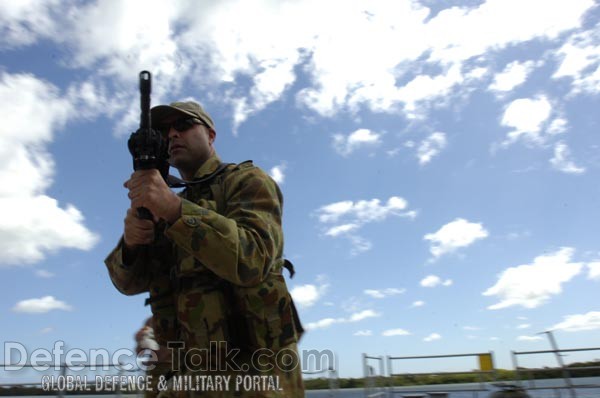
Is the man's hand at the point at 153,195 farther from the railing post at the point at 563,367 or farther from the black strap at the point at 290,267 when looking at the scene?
the railing post at the point at 563,367

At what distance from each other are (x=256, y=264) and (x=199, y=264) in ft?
1.02

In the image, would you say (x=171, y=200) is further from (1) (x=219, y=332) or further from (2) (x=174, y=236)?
(1) (x=219, y=332)

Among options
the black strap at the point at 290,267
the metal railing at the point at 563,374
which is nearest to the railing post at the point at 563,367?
the metal railing at the point at 563,374

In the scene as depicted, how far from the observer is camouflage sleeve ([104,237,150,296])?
220 centimetres

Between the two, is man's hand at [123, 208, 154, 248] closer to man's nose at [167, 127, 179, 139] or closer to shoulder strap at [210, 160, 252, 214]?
shoulder strap at [210, 160, 252, 214]

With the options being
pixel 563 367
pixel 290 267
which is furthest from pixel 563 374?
pixel 290 267

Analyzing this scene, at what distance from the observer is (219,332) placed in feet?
6.40

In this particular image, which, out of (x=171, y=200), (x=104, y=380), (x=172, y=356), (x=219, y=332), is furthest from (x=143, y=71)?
(x=104, y=380)

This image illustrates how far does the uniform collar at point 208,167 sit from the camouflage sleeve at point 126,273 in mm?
450

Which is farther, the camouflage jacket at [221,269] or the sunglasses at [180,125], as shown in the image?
the sunglasses at [180,125]

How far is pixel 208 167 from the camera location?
2328 millimetres

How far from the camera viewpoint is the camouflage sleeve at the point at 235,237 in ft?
5.80

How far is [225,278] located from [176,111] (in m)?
0.96

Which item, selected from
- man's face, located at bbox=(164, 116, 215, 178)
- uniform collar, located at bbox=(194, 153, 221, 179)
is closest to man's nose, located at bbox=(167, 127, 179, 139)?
man's face, located at bbox=(164, 116, 215, 178)
